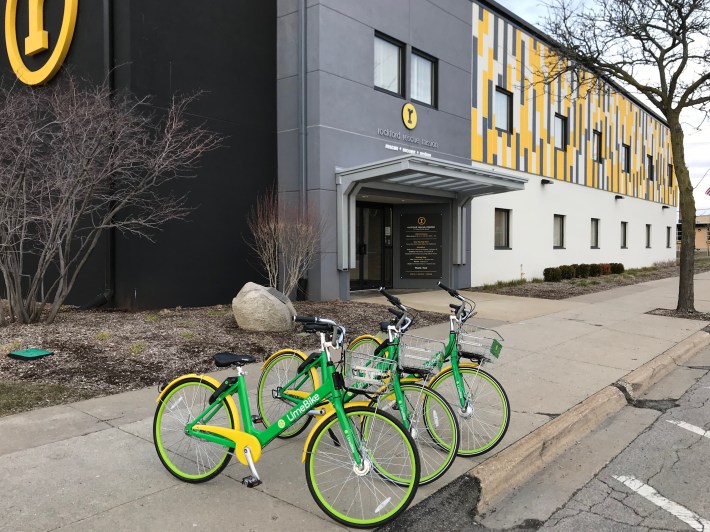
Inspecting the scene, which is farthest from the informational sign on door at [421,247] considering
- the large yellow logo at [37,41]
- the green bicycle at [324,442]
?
the green bicycle at [324,442]

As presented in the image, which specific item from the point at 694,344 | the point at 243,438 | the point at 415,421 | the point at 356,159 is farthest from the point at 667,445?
the point at 356,159

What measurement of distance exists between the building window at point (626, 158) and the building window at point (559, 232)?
8022 mm

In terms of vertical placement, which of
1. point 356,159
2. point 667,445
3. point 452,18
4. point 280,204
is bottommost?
point 667,445

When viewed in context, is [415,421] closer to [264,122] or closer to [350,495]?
[350,495]

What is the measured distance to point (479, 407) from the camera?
4.36 m

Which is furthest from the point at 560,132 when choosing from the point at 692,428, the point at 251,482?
the point at 251,482

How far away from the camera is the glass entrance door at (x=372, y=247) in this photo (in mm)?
15570

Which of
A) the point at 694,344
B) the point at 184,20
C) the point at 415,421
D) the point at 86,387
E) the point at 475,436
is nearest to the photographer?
the point at 415,421

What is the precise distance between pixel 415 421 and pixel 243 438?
1.17 meters

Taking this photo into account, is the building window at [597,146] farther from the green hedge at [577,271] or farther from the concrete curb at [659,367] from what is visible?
the concrete curb at [659,367]

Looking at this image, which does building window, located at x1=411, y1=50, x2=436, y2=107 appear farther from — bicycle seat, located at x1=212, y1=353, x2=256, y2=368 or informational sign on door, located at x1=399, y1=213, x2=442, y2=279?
bicycle seat, located at x1=212, y1=353, x2=256, y2=368

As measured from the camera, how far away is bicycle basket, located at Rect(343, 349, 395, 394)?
3.26 meters

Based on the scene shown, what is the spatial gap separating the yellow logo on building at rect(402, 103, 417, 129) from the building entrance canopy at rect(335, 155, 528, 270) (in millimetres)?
1677

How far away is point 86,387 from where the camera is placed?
5652mm
